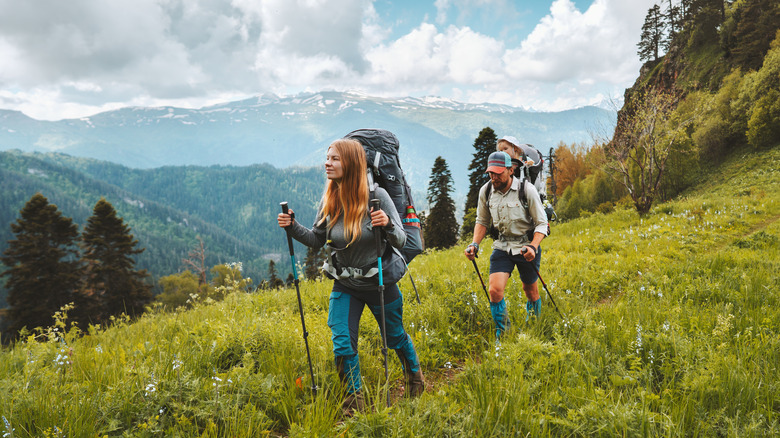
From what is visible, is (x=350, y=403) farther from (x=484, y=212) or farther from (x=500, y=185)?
(x=500, y=185)

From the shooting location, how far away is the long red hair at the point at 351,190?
11.3 feet

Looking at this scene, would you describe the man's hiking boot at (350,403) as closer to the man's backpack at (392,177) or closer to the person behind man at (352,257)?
the person behind man at (352,257)

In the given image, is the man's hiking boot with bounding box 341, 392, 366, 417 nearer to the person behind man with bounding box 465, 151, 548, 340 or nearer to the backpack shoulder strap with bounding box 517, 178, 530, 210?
the person behind man with bounding box 465, 151, 548, 340

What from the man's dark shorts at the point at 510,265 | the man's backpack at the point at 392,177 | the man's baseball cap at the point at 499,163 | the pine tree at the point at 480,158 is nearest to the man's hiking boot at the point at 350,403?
the man's backpack at the point at 392,177

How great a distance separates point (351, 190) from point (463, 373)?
2.16 meters

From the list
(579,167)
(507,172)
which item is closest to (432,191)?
(507,172)

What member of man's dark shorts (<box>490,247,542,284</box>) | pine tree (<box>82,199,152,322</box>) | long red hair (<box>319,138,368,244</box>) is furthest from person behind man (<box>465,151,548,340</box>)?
pine tree (<box>82,199,152,322</box>)

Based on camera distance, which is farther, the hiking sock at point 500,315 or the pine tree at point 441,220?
the pine tree at point 441,220

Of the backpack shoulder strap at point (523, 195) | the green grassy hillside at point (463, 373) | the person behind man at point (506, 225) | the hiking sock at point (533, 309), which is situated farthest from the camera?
the hiking sock at point (533, 309)

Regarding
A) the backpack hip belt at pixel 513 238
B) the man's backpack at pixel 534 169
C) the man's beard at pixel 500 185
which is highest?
the man's backpack at pixel 534 169

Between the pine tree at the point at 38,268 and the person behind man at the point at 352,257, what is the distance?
1565 inches

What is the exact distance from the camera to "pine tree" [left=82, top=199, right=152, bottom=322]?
36.6m

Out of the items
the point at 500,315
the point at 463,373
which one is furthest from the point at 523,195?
the point at 463,373

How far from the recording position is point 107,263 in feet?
122
